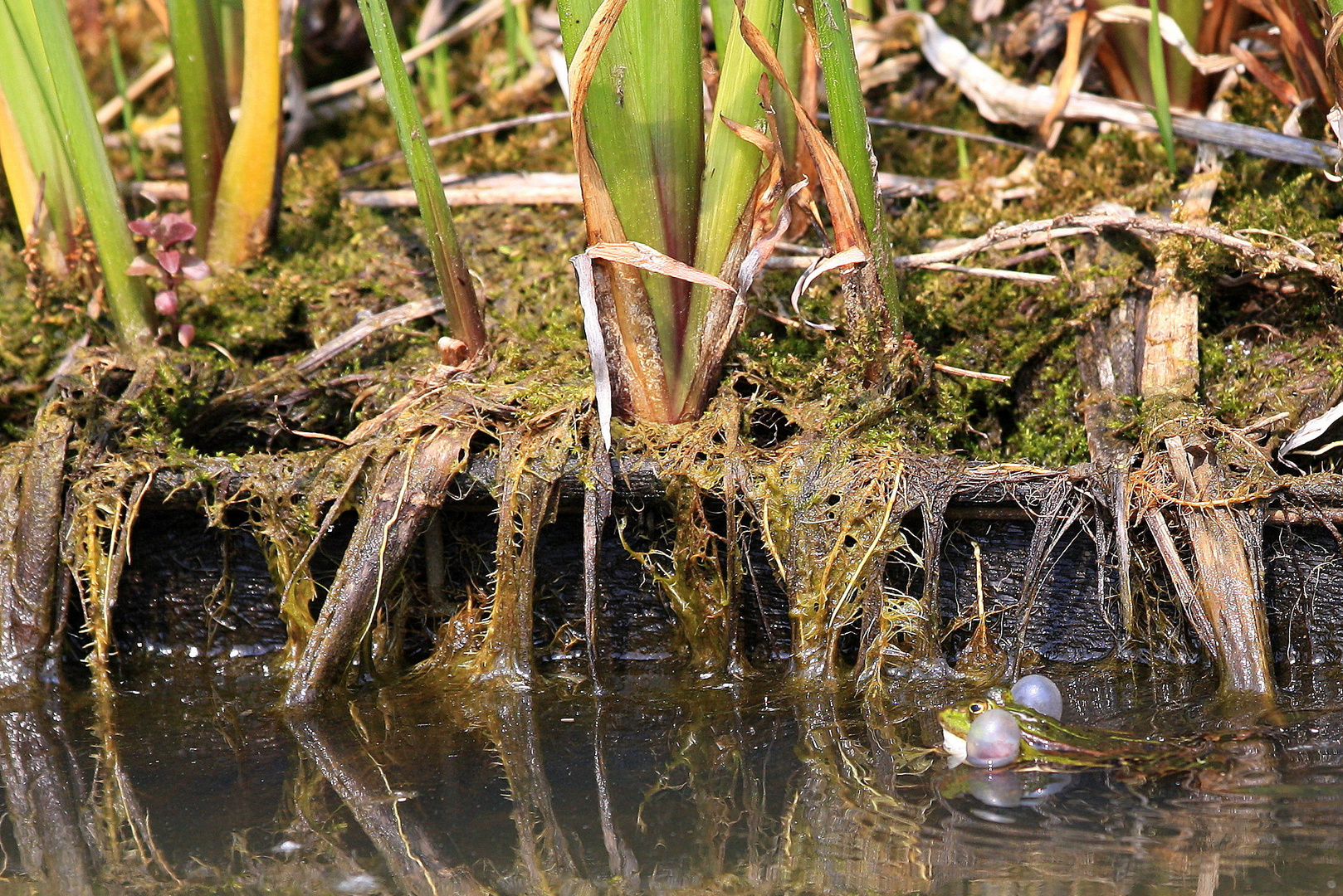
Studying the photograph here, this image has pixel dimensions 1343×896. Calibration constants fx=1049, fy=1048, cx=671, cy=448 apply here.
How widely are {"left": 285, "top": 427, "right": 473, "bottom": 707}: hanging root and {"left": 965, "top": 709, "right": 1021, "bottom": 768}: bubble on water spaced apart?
105 centimetres

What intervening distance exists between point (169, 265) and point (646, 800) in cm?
168

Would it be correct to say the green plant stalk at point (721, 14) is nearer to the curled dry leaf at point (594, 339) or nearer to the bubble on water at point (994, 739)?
the curled dry leaf at point (594, 339)

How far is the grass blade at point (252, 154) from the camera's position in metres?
2.51

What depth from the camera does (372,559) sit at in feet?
6.55

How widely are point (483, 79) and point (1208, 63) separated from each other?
218 centimetres

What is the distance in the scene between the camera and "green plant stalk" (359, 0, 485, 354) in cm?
192

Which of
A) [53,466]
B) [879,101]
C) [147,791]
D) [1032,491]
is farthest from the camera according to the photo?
[879,101]

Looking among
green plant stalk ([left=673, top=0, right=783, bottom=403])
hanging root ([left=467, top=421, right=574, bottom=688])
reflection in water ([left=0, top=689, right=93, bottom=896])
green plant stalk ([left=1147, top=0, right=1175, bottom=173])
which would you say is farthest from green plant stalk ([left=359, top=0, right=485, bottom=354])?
green plant stalk ([left=1147, top=0, right=1175, bottom=173])

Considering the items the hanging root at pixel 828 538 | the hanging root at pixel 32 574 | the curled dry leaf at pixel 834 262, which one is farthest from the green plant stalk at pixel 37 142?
the hanging root at pixel 828 538

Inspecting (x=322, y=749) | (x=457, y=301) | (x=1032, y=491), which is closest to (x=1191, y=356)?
(x=1032, y=491)

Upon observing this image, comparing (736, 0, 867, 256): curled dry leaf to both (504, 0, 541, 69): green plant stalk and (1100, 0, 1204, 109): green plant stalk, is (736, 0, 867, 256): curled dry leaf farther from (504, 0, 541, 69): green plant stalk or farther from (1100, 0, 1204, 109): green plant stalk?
(504, 0, 541, 69): green plant stalk

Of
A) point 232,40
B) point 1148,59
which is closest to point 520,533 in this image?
point 232,40

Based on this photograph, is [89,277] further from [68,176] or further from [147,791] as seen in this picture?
[147,791]

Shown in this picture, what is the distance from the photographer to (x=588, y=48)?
5.80 feet
